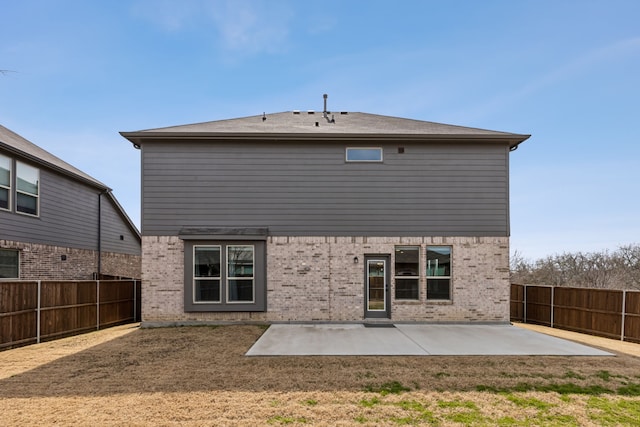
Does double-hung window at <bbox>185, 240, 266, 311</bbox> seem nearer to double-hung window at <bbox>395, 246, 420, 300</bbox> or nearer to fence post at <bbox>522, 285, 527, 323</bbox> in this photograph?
double-hung window at <bbox>395, 246, 420, 300</bbox>

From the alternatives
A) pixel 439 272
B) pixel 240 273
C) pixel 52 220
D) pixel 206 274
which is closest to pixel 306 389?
pixel 240 273

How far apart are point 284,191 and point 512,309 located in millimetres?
9545

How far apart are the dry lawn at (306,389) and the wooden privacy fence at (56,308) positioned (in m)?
0.88

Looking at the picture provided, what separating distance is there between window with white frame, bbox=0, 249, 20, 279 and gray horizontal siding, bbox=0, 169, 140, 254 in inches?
17.4

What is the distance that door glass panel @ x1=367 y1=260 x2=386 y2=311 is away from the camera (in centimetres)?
1139

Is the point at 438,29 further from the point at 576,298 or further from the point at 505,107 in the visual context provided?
the point at 576,298

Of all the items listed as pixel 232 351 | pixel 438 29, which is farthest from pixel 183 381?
pixel 438 29

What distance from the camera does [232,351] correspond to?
25.6ft

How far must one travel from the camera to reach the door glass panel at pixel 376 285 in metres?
11.4

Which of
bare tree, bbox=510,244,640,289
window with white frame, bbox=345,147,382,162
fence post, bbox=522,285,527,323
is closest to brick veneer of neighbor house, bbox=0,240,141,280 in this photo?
window with white frame, bbox=345,147,382,162

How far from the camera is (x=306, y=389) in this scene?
547cm

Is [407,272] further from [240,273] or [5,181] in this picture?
[5,181]

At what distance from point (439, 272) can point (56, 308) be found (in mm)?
11008

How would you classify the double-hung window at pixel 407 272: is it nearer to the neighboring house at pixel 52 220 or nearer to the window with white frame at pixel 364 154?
the window with white frame at pixel 364 154
